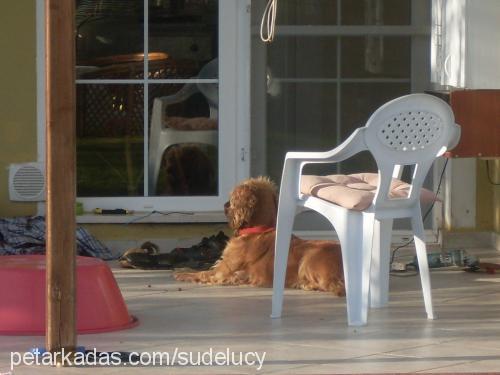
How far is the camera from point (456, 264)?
8.08 meters

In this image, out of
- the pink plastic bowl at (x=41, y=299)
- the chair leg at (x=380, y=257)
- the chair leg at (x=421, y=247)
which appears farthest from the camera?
the chair leg at (x=380, y=257)

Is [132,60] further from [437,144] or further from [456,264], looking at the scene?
[437,144]

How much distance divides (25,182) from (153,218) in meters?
1.06

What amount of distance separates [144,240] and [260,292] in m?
2.00

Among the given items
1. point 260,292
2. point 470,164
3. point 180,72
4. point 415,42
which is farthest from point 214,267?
point 415,42

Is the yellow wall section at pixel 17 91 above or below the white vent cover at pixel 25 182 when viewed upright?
above

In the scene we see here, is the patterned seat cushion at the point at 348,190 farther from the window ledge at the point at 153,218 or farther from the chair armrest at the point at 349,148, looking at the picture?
the window ledge at the point at 153,218

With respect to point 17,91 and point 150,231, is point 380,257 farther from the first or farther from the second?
point 17,91

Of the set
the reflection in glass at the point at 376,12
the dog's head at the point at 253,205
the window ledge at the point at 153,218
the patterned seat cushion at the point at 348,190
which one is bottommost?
the window ledge at the point at 153,218

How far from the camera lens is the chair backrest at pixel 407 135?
5688 mm

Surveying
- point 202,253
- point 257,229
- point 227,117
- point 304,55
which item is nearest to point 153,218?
point 202,253

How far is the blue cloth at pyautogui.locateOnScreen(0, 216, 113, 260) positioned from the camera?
328 inches

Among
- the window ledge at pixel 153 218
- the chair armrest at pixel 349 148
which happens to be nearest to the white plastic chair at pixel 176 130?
the window ledge at pixel 153 218

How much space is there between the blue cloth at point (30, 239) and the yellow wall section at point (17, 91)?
35cm
